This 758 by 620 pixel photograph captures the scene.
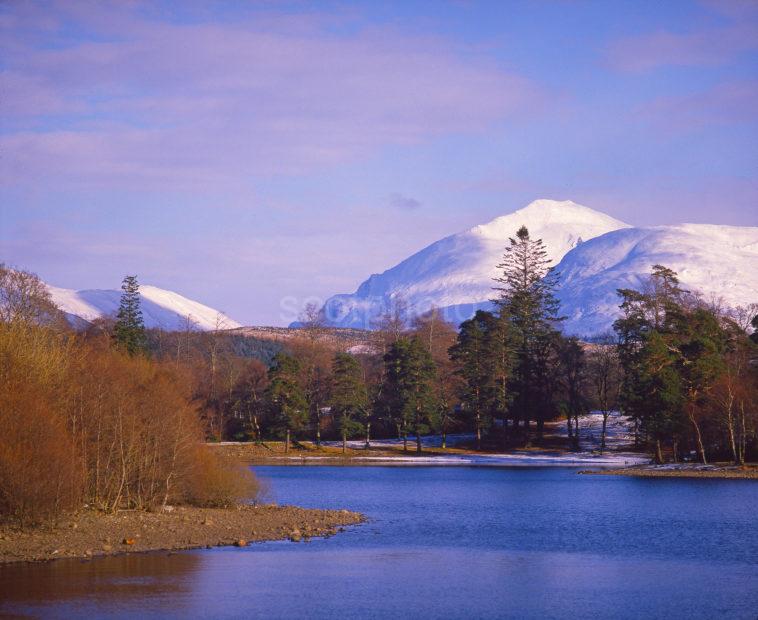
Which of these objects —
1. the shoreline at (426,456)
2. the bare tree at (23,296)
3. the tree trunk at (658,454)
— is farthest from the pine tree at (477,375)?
the bare tree at (23,296)

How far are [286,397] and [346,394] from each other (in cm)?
549

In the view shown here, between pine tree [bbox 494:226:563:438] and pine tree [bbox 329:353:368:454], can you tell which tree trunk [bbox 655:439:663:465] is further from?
pine tree [bbox 329:353:368:454]

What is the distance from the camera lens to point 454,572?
30594 millimetres

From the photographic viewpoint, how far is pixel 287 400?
90.9 meters

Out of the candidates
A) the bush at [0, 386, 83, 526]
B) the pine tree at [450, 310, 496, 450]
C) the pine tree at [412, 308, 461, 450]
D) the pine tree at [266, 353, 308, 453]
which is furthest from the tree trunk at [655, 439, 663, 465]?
the bush at [0, 386, 83, 526]

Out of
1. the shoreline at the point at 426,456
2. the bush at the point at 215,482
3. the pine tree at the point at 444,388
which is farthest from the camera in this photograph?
the pine tree at the point at 444,388

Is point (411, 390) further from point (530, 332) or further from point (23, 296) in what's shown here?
point (23, 296)

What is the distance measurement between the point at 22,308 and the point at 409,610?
3768 centimetres

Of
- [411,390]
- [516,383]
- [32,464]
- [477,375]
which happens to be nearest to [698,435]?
[477,375]

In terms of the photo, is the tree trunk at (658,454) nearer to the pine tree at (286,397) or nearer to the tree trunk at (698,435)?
the tree trunk at (698,435)

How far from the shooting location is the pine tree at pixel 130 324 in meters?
92.4

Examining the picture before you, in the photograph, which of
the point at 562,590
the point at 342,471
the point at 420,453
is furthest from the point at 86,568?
the point at 420,453

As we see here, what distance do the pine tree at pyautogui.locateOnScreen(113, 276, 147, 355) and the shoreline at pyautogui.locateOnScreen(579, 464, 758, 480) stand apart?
1605 inches

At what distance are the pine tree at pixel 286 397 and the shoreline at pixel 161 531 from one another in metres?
47.3
